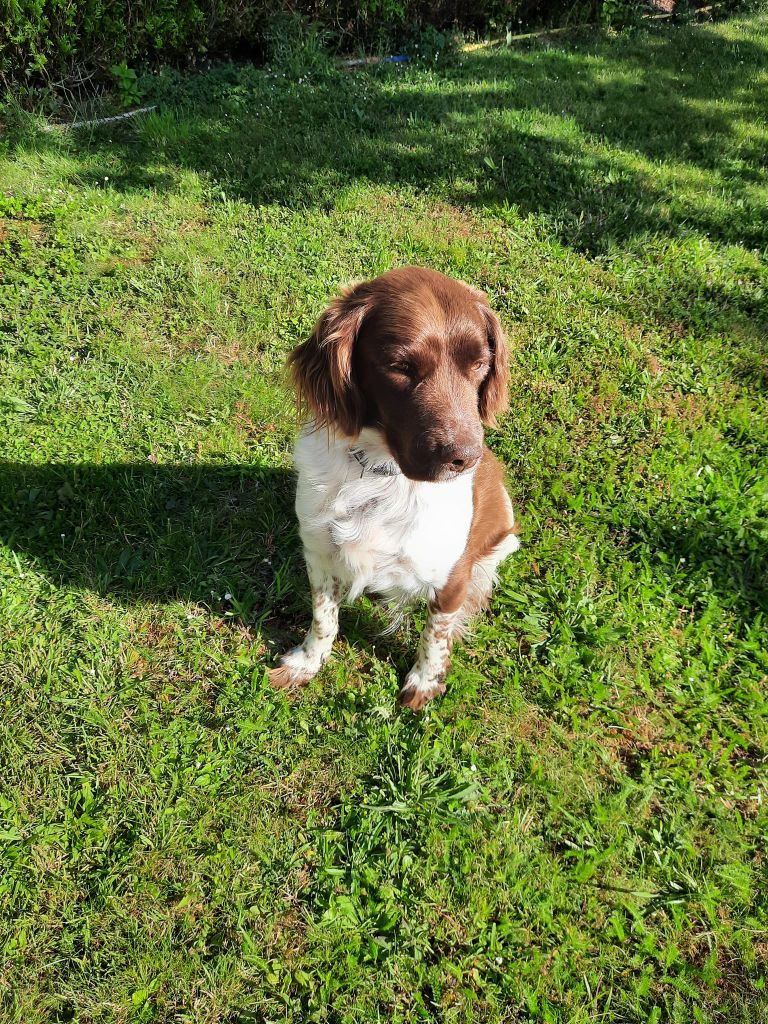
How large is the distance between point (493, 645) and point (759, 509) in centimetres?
169

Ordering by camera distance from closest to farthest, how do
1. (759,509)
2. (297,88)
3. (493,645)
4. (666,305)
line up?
(493,645)
(759,509)
(666,305)
(297,88)

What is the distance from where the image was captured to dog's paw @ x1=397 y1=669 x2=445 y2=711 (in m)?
2.65

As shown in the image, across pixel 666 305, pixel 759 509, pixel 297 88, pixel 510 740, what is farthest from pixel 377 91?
pixel 510 740

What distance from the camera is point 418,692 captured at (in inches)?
104

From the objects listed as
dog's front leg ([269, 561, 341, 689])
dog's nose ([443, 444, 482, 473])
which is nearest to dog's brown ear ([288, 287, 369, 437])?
dog's nose ([443, 444, 482, 473])

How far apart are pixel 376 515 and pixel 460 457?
445 mm

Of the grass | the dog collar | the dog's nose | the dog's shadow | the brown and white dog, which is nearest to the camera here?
the dog's nose

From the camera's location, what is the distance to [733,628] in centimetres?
298

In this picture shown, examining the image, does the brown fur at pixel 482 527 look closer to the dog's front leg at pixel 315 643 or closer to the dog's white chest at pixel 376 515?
the dog's white chest at pixel 376 515

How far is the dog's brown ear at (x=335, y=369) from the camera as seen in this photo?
2027 millimetres

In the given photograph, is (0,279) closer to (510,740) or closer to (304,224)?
(304,224)

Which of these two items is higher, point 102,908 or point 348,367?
point 348,367

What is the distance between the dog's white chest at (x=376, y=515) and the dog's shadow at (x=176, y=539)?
2.30 ft

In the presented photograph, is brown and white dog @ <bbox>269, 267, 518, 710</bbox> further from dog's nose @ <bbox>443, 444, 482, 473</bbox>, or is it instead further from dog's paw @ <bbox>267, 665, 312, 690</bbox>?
dog's paw @ <bbox>267, 665, 312, 690</bbox>
